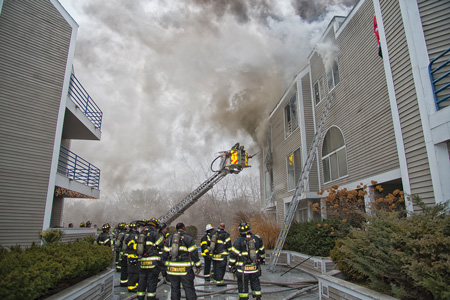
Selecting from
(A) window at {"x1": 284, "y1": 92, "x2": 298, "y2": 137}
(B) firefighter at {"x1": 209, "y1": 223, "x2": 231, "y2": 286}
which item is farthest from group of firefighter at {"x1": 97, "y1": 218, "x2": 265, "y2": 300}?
(A) window at {"x1": 284, "y1": 92, "x2": 298, "y2": 137}

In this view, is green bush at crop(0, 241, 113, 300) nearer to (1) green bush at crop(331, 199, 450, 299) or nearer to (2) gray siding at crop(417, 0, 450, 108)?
(1) green bush at crop(331, 199, 450, 299)

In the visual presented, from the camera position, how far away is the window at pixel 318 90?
13906 millimetres

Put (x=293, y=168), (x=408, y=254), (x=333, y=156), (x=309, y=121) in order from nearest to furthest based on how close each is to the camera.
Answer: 1. (x=408, y=254)
2. (x=333, y=156)
3. (x=309, y=121)
4. (x=293, y=168)

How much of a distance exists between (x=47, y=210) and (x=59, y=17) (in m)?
6.97

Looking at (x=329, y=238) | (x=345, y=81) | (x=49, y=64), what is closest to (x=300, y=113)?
(x=345, y=81)

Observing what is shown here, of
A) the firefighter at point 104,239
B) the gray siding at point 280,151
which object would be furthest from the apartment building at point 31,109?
the gray siding at point 280,151

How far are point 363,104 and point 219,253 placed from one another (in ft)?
22.3

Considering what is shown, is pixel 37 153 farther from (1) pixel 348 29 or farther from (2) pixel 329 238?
(1) pixel 348 29

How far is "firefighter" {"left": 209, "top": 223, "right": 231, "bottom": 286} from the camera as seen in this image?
7.69 meters

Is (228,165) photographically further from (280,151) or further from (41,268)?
(41,268)

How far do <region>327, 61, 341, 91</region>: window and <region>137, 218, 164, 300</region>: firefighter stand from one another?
9392 mm

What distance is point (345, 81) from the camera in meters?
11.7

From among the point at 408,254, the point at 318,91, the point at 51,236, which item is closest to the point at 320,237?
the point at 408,254

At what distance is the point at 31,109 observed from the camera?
33.9 feet
